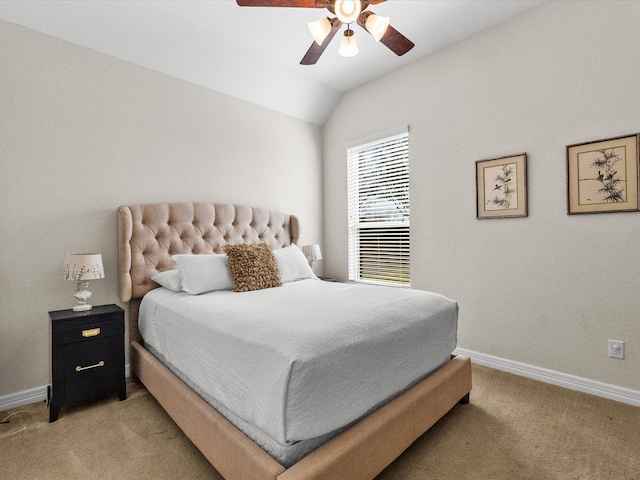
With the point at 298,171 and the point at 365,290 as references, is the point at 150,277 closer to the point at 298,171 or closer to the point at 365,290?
the point at 365,290

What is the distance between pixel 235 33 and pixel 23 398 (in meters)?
3.23

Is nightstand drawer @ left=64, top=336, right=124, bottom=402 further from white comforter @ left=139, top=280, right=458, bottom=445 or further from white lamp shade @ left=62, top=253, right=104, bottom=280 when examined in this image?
white lamp shade @ left=62, top=253, right=104, bottom=280

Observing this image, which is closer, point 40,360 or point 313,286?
point 40,360

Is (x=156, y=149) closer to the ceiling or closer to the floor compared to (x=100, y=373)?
closer to the ceiling

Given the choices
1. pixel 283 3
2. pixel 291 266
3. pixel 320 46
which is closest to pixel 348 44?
pixel 320 46

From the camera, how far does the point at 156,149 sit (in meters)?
2.98

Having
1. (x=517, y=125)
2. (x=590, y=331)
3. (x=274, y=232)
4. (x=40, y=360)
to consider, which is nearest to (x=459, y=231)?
(x=517, y=125)

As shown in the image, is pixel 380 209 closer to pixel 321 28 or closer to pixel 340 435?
pixel 321 28

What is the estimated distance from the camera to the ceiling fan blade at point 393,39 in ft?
6.47

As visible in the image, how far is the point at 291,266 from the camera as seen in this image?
3121 mm

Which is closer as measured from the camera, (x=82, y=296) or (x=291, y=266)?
(x=82, y=296)

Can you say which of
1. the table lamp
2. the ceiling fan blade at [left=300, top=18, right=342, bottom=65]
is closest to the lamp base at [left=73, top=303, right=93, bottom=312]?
the table lamp

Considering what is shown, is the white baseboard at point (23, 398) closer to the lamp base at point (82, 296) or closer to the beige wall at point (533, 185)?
the lamp base at point (82, 296)

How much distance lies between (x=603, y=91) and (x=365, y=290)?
7.10ft
